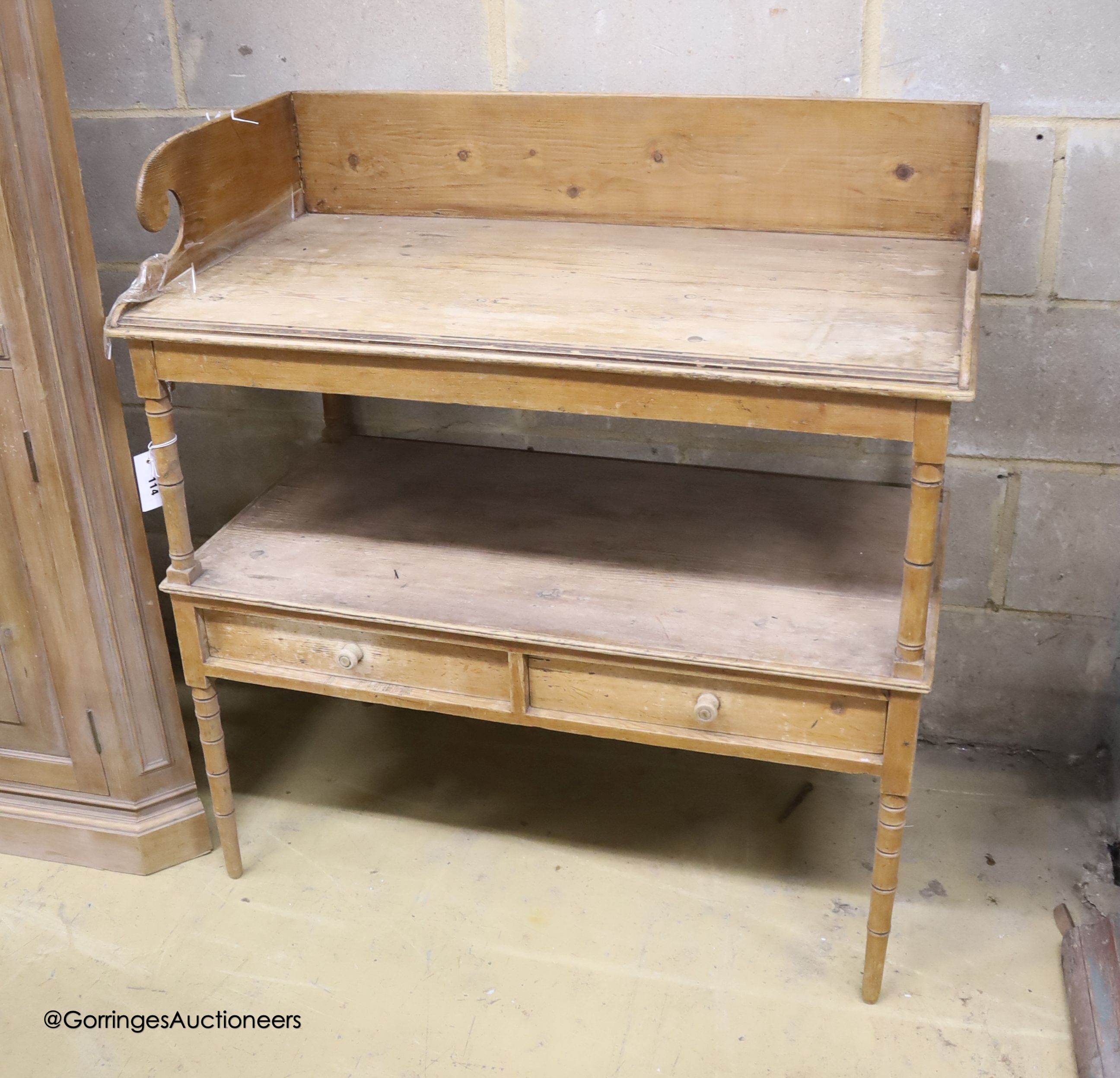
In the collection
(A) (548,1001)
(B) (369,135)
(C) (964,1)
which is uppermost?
(C) (964,1)

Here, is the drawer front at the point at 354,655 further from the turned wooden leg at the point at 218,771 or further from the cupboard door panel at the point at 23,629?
the cupboard door panel at the point at 23,629

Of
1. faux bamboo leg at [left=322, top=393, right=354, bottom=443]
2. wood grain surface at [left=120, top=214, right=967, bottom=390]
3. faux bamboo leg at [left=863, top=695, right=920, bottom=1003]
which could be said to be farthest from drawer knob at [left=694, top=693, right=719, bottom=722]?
faux bamboo leg at [left=322, top=393, right=354, bottom=443]

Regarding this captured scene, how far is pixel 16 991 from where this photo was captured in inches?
70.2

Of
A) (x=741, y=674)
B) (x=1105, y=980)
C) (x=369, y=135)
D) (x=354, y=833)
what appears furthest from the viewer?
(x=354, y=833)

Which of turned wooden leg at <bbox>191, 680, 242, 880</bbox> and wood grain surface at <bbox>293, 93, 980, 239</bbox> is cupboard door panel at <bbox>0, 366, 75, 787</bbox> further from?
wood grain surface at <bbox>293, 93, 980, 239</bbox>

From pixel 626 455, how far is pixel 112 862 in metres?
1.14

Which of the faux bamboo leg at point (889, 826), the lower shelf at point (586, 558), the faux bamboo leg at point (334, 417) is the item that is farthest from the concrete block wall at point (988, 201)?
Answer: the faux bamboo leg at point (889, 826)

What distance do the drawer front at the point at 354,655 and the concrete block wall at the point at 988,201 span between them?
65cm

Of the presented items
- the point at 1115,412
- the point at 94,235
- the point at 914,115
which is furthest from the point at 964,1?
the point at 94,235

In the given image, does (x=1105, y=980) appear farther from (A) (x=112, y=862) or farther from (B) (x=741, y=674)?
(A) (x=112, y=862)

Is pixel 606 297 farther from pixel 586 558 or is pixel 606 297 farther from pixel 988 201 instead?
pixel 988 201

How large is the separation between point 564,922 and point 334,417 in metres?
0.98

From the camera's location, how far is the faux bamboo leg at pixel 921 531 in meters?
1.29

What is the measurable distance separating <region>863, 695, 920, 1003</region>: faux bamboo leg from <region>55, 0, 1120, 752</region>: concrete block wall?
62 centimetres
